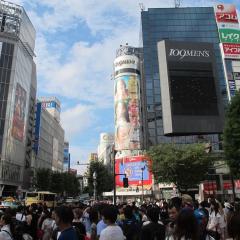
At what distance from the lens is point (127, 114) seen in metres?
78.0

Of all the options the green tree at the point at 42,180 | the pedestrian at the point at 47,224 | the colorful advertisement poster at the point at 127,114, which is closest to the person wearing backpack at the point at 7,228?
the pedestrian at the point at 47,224

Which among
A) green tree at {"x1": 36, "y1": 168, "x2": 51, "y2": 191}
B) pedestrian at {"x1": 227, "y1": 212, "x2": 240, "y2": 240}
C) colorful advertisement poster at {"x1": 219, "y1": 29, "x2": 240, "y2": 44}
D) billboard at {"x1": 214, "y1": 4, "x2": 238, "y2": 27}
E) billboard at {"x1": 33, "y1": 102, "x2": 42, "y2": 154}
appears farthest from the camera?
billboard at {"x1": 33, "y1": 102, "x2": 42, "y2": 154}

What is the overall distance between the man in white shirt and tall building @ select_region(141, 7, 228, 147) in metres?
77.2

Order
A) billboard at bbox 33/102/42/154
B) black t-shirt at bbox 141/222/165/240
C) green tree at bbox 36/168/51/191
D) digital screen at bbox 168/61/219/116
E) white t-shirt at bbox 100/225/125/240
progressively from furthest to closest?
billboard at bbox 33/102/42/154 → green tree at bbox 36/168/51/191 → digital screen at bbox 168/61/219/116 → black t-shirt at bbox 141/222/165/240 → white t-shirt at bbox 100/225/125/240

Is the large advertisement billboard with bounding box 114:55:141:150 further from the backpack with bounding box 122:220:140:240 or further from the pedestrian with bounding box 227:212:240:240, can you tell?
the pedestrian with bounding box 227:212:240:240

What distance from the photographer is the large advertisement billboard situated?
77.3 metres

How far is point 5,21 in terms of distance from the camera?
75.3 metres

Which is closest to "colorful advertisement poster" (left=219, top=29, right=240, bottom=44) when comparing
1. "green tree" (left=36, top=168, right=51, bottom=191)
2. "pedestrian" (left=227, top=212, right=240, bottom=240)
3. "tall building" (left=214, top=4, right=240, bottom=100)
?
"tall building" (left=214, top=4, right=240, bottom=100)

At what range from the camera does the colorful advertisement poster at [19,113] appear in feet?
241

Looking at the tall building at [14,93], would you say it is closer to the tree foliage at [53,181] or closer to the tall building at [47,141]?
the tree foliage at [53,181]

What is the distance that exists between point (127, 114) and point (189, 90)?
148 ft

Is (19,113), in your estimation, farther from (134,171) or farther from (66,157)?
(66,157)

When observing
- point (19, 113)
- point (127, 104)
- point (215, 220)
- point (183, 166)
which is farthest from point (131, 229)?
point (19, 113)

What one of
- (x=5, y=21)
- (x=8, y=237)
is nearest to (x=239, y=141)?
(x=8, y=237)
